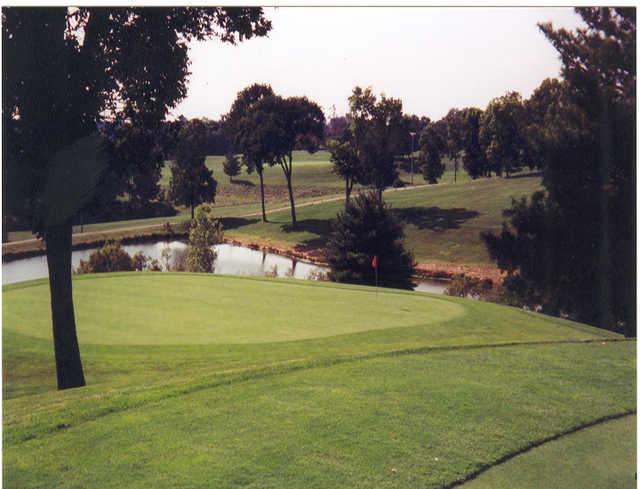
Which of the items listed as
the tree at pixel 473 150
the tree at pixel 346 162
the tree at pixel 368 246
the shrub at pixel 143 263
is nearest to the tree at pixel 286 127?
the tree at pixel 368 246

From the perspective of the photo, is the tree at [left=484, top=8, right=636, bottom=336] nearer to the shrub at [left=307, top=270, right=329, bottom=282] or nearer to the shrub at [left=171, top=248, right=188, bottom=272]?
the shrub at [left=307, top=270, right=329, bottom=282]

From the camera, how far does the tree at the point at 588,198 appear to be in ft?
46.0

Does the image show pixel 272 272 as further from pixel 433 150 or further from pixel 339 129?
pixel 433 150

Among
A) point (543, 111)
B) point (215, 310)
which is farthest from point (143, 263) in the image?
point (543, 111)

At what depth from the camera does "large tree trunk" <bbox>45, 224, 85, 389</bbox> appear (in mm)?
9180

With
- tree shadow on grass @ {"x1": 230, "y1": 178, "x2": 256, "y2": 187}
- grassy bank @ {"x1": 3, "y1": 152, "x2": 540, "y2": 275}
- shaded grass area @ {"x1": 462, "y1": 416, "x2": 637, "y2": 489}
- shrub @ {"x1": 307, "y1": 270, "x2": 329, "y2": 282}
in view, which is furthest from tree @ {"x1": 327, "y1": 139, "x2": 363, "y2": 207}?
shaded grass area @ {"x1": 462, "y1": 416, "x2": 637, "y2": 489}

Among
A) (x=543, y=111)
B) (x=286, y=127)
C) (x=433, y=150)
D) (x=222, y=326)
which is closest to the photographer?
(x=222, y=326)

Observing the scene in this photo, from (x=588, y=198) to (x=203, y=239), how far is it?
11818 mm

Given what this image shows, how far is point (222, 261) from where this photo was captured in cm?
2098

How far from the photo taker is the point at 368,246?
23594 millimetres

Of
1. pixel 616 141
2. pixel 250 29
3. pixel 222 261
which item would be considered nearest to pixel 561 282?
pixel 616 141

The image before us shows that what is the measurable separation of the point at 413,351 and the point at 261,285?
6.51m

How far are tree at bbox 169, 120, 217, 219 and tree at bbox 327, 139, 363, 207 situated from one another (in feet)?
36.4

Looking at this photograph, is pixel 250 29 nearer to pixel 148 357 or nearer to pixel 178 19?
pixel 178 19
